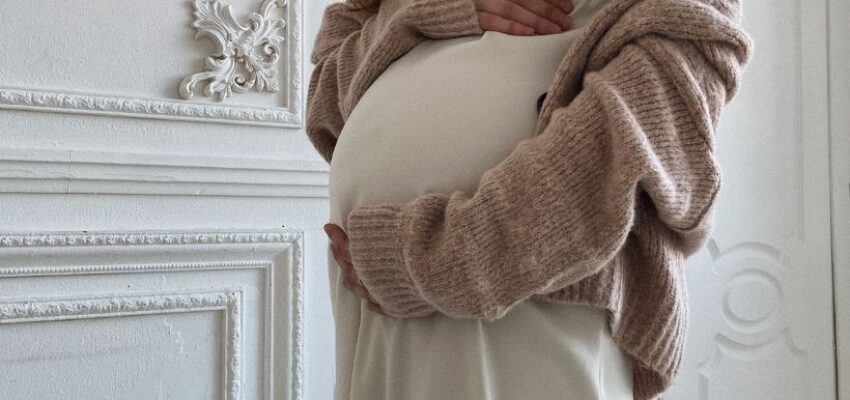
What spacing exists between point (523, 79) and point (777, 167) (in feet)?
4.32

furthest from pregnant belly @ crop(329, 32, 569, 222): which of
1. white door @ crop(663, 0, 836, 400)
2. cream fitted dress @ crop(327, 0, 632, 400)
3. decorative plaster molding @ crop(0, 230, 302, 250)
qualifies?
white door @ crop(663, 0, 836, 400)

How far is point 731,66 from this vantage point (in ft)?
1.98

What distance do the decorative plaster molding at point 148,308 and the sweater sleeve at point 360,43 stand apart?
0.49 m

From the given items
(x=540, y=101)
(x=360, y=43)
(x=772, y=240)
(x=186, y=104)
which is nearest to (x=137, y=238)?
(x=186, y=104)

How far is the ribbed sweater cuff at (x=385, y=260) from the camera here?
0.66 meters

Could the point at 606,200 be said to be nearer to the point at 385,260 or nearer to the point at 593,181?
the point at 593,181

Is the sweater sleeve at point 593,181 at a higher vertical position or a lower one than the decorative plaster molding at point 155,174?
lower

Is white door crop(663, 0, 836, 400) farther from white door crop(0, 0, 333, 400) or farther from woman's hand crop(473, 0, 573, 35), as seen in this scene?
woman's hand crop(473, 0, 573, 35)

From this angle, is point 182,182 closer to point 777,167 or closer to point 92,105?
point 92,105

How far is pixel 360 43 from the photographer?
0.93 meters

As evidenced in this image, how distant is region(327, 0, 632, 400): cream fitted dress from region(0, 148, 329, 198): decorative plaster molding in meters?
0.65

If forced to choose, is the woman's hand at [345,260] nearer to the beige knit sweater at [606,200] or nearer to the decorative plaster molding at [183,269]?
the beige knit sweater at [606,200]

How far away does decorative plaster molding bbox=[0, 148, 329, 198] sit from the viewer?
1213 millimetres

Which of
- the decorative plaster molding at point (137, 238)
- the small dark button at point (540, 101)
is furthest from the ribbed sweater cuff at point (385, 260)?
the decorative plaster molding at point (137, 238)
